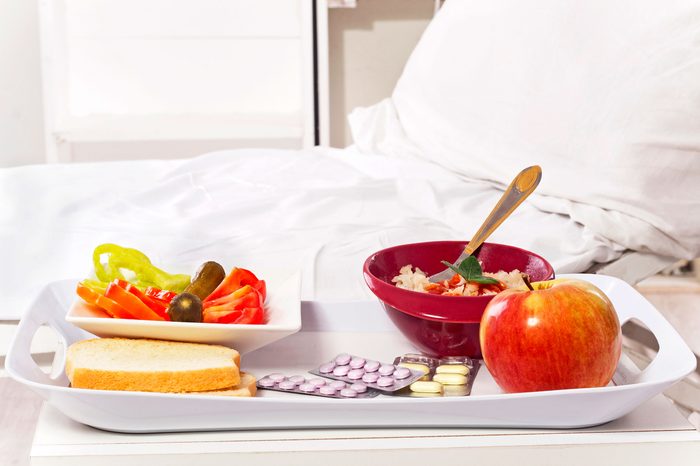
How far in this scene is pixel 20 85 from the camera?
2.99 meters

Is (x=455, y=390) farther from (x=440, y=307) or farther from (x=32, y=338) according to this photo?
(x=32, y=338)

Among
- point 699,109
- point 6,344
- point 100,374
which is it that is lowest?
point 6,344

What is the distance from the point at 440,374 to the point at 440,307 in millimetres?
76

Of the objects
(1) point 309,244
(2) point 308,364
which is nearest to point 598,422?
(2) point 308,364

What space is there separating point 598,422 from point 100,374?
0.40 meters

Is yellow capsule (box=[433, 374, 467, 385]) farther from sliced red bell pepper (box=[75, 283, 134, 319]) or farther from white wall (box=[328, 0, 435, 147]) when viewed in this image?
white wall (box=[328, 0, 435, 147])

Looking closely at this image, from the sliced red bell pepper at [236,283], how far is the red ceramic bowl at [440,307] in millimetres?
110

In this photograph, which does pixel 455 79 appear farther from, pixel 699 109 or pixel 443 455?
pixel 443 455

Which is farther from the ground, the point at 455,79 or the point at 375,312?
the point at 455,79

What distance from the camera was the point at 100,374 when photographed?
0.70 meters

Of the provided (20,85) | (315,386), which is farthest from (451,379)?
(20,85)

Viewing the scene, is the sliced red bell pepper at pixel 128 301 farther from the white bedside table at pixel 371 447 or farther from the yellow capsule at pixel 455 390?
the yellow capsule at pixel 455 390

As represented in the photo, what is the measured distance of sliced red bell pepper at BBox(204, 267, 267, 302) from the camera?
0.86 m

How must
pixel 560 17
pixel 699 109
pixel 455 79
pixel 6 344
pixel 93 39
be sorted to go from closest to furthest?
pixel 6 344, pixel 699 109, pixel 560 17, pixel 455 79, pixel 93 39
